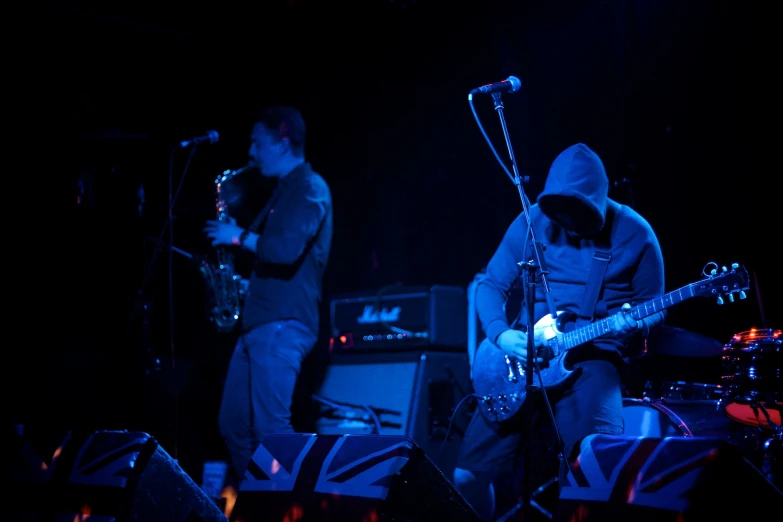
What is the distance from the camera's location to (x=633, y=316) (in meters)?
3.42

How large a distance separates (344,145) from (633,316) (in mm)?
3846

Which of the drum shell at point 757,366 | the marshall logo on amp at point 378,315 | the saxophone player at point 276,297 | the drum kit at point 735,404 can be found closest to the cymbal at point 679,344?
the drum kit at point 735,404

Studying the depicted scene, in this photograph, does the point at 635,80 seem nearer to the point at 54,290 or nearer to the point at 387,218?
the point at 387,218

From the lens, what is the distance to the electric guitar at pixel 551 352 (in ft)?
11.2

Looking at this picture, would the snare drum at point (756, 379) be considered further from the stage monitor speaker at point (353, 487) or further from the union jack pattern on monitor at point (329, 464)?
the union jack pattern on monitor at point (329, 464)

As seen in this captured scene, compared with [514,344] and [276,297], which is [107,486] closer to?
[276,297]

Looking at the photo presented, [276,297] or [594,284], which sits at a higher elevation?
[594,284]

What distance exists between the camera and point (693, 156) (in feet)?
16.9

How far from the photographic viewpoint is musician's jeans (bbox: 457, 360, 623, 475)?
343 centimetres

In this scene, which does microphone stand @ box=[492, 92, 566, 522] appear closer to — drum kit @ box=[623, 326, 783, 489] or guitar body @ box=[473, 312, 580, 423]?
guitar body @ box=[473, 312, 580, 423]

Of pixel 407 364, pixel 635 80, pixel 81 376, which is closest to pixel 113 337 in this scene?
pixel 81 376

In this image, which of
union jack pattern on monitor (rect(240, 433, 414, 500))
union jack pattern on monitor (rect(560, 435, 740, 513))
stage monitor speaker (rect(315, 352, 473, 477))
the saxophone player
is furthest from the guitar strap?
the saxophone player

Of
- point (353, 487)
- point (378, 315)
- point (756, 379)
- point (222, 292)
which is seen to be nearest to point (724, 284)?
point (756, 379)

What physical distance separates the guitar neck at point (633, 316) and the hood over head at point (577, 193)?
0.45 m
